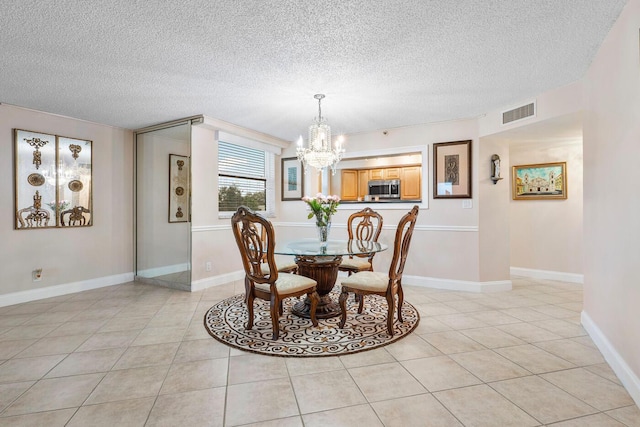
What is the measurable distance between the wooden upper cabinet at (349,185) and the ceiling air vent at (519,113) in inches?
145

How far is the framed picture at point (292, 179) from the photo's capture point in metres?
5.41

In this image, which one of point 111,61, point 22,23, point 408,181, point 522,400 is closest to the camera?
point 522,400

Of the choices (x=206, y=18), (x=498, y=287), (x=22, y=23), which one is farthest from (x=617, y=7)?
(x=22, y=23)

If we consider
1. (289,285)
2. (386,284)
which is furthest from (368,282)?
(289,285)

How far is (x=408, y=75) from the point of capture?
2.79m

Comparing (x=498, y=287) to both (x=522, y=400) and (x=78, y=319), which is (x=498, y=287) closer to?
(x=522, y=400)

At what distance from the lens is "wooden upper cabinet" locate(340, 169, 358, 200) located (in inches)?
276

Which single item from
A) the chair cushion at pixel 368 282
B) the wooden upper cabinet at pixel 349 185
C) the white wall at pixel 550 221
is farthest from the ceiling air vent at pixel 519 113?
the wooden upper cabinet at pixel 349 185

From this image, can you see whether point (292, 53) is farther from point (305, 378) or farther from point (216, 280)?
point (216, 280)

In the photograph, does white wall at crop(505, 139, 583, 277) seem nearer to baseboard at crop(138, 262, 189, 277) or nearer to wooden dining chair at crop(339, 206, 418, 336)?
wooden dining chair at crop(339, 206, 418, 336)

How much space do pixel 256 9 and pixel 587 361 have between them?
10.7 feet

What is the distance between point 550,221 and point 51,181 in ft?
23.3

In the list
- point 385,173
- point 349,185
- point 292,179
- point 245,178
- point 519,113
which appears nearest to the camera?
point 519,113

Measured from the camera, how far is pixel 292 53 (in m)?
2.38
